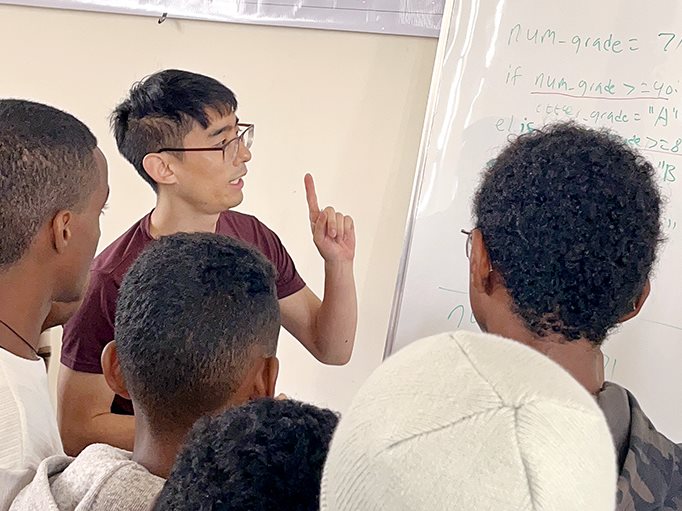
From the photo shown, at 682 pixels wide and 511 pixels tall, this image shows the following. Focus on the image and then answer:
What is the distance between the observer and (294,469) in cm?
58

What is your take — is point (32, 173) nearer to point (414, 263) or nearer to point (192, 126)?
point (192, 126)

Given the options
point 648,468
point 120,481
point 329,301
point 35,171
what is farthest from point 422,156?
Answer: point 120,481

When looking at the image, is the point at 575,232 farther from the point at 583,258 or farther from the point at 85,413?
the point at 85,413

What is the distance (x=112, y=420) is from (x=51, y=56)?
4.19 ft

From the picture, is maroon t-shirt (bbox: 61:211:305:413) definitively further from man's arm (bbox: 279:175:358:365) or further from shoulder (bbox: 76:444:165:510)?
shoulder (bbox: 76:444:165:510)

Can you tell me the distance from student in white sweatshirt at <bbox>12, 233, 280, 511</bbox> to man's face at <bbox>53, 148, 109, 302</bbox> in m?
0.24

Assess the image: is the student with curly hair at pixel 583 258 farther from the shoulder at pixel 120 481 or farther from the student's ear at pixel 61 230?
the student's ear at pixel 61 230

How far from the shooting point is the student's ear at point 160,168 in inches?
59.4

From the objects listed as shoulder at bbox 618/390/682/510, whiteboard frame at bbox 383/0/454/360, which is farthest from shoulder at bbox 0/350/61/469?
whiteboard frame at bbox 383/0/454/360

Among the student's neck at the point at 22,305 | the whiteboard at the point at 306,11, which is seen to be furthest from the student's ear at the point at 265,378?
the whiteboard at the point at 306,11

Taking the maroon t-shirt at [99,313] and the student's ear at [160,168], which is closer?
the maroon t-shirt at [99,313]

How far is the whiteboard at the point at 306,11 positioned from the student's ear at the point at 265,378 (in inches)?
43.0

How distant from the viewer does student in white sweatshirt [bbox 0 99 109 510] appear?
1054 mm

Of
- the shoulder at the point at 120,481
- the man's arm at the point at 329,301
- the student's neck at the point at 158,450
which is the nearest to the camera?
the shoulder at the point at 120,481
